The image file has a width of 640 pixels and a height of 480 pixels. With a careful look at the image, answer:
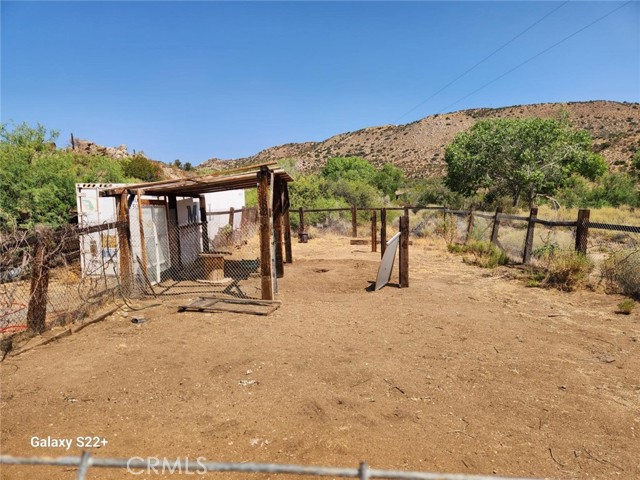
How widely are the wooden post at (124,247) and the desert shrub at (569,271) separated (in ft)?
29.5

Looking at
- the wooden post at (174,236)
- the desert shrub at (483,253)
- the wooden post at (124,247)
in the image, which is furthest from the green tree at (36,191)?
the desert shrub at (483,253)

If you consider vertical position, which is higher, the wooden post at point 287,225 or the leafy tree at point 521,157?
the leafy tree at point 521,157

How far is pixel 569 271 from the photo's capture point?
29.6 feet

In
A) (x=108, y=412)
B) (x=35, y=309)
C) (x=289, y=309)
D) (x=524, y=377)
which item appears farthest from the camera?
(x=289, y=309)

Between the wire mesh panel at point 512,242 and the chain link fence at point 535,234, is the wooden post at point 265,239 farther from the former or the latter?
the wire mesh panel at point 512,242

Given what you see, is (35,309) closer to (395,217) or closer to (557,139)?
(395,217)

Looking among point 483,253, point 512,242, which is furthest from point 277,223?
point 512,242

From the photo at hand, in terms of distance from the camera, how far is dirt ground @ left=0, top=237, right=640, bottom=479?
3477 mm

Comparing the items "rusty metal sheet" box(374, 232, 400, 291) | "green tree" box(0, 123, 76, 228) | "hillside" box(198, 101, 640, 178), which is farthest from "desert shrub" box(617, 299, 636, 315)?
"hillside" box(198, 101, 640, 178)

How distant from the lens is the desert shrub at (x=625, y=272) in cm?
814

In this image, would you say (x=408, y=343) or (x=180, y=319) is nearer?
(x=408, y=343)

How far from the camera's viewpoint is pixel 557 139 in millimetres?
25859

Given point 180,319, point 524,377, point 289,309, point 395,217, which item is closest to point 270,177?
point 289,309

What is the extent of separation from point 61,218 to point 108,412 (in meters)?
10.9
